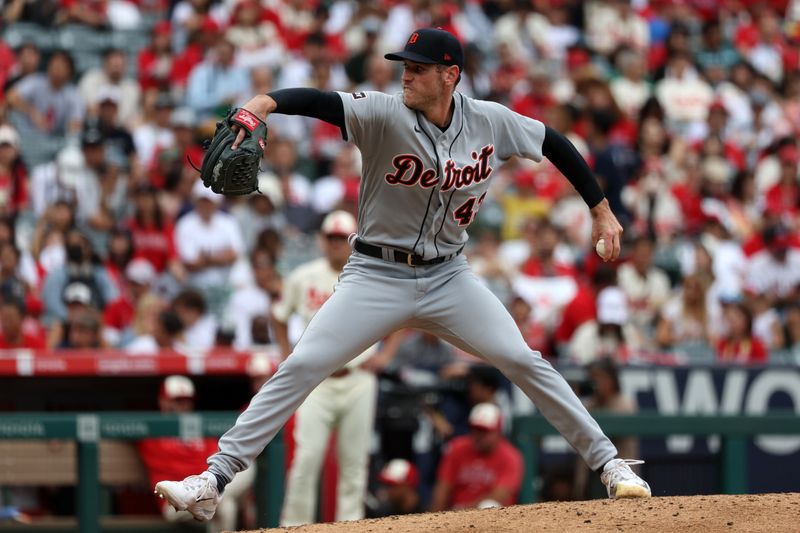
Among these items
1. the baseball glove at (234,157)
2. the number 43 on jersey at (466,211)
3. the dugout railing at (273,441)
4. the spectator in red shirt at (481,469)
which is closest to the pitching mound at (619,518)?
the number 43 on jersey at (466,211)

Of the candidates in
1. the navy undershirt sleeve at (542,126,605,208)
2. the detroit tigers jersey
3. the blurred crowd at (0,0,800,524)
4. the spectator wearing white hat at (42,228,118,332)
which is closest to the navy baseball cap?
the detroit tigers jersey

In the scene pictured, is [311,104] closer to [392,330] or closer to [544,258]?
[392,330]

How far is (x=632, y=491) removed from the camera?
552 cm

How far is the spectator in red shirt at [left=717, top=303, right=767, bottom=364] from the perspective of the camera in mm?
11000

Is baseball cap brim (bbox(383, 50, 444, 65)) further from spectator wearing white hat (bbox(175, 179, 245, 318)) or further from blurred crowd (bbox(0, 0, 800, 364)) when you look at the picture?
spectator wearing white hat (bbox(175, 179, 245, 318))

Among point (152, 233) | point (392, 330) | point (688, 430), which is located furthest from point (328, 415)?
point (152, 233)

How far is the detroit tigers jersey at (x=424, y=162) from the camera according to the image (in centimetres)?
530

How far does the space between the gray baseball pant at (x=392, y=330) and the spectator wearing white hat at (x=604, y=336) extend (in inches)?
174

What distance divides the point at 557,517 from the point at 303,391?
1111 millimetres

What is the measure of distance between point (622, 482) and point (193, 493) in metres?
1.72

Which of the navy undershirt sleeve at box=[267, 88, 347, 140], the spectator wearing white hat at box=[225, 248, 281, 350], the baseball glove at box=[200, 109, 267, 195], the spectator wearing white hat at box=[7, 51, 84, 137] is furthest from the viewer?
the spectator wearing white hat at box=[7, 51, 84, 137]

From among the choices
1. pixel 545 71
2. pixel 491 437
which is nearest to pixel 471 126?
pixel 491 437

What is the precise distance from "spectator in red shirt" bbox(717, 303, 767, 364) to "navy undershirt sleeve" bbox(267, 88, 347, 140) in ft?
21.4

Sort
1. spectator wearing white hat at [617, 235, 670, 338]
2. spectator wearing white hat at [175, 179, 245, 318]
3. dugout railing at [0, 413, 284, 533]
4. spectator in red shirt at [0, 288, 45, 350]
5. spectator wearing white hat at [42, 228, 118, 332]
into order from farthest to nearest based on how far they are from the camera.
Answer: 1. spectator wearing white hat at [617, 235, 670, 338]
2. spectator wearing white hat at [175, 179, 245, 318]
3. spectator wearing white hat at [42, 228, 118, 332]
4. spectator in red shirt at [0, 288, 45, 350]
5. dugout railing at [0, 413, 284, 533]
